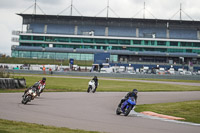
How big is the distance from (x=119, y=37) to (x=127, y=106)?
90.8 m

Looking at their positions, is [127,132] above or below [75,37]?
below

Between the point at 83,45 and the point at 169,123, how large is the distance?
94.2 meters

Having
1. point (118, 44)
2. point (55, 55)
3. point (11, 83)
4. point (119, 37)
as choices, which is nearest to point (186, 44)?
point (119, 37)

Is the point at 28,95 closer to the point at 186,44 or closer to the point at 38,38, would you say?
the point at 38,38

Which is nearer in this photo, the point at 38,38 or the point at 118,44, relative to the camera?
the point at 118,44

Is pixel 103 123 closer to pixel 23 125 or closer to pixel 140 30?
pixel 23 125

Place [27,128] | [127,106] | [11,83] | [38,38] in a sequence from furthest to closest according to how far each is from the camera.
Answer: [38,38]
[11,83]
[127,106]
[27,128]

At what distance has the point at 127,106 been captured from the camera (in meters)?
14.7

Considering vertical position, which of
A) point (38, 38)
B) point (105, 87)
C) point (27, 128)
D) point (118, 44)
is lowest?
point (105, 87)

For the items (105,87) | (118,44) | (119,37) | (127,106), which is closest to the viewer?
(127,106)

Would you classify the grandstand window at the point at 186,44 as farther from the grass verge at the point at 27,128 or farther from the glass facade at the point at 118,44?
the grass verge at the point at 27,128

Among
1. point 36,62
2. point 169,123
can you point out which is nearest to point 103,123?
point 169,123

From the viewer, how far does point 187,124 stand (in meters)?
12.7

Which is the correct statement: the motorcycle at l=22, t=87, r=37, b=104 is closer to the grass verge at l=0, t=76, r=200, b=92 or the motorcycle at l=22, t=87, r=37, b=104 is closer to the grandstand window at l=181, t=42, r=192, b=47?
the grass verge at l=0, t=76, r=200, b=92
